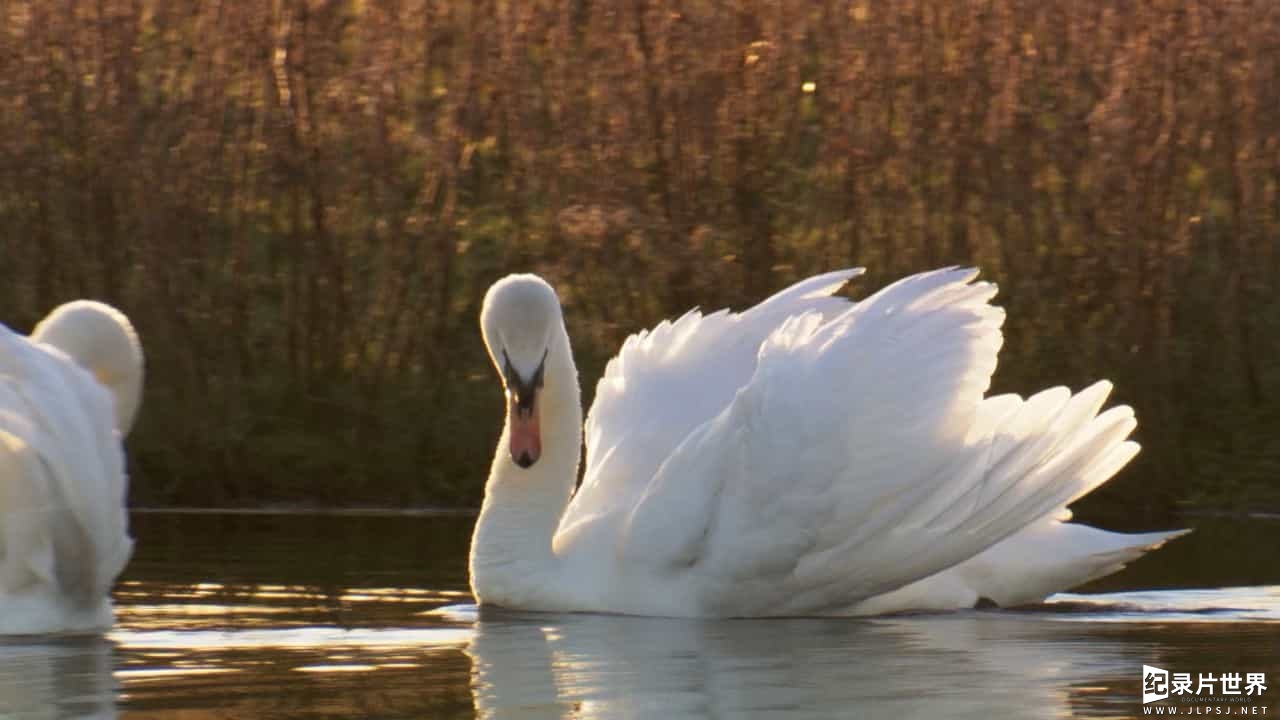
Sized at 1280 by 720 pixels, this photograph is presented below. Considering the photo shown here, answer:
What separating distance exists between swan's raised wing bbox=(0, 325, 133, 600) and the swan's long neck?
138 cm

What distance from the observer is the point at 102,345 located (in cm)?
723

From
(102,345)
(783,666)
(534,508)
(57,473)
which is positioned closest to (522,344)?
(534,508)

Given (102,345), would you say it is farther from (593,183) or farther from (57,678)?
(593,183)

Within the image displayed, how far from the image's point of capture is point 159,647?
6684 mm

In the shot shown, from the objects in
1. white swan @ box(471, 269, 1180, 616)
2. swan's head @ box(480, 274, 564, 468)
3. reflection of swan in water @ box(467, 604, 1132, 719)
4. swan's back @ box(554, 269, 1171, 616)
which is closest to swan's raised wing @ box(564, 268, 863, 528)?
white swan @ box(471, 269, 1180, 616)

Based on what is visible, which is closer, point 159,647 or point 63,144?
point 159,647

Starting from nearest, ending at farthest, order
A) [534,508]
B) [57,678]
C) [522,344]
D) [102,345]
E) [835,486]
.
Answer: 1. [57,678]
2. [102,345]
3. [835,486]
4. [522,344]
5. [534,508]

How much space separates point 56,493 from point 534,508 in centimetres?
186

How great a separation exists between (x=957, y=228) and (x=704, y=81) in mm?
1041

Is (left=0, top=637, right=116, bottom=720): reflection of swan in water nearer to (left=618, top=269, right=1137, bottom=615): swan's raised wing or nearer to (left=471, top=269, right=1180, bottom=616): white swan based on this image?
(left=471, top=269, right=1180, bottom=616): white swan

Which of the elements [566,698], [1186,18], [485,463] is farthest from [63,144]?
[566,698]

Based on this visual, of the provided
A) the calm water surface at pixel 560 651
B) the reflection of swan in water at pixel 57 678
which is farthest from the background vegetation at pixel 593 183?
the reflection of swan in water at pixel 57 678

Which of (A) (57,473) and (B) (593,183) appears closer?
(A) (57,473)

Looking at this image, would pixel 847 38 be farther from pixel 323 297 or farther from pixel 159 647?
pixel 159 647
